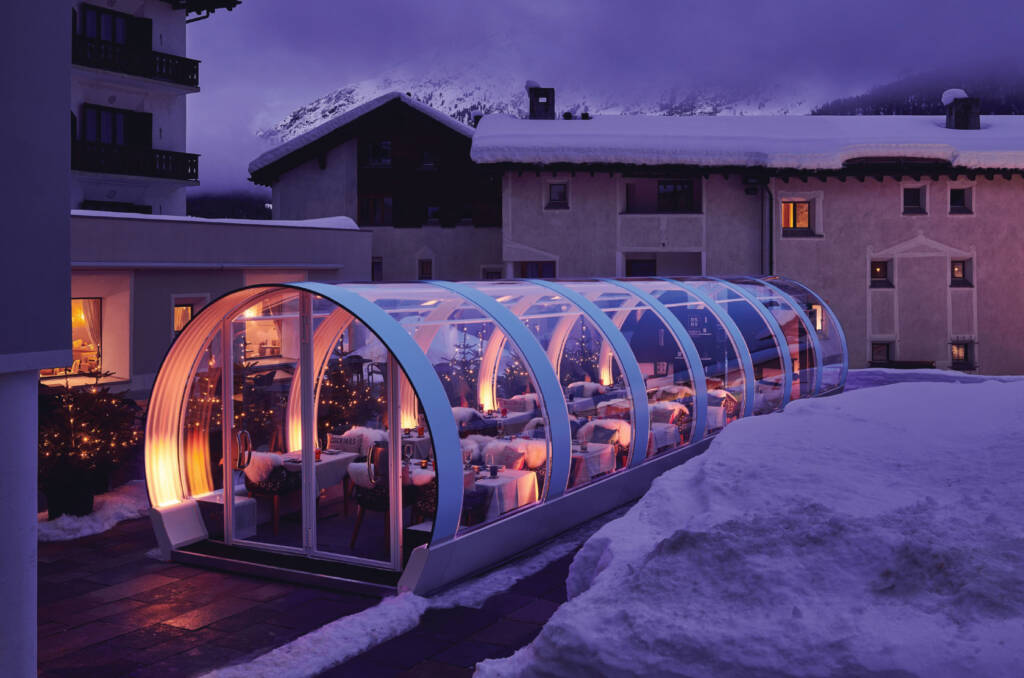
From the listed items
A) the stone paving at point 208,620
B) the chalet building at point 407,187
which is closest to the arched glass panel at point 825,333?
the stone paving at point 208,620

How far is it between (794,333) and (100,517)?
10.7 metres

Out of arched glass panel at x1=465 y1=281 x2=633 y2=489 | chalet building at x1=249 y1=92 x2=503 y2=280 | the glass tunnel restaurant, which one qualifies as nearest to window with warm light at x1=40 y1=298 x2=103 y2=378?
the glass tunnel restaurant

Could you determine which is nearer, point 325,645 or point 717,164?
point 325,645

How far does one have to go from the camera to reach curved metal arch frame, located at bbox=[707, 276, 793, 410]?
15.5m

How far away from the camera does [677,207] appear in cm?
2628

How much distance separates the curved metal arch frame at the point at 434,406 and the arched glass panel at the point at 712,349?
18.4ft

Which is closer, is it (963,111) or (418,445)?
(418,445)

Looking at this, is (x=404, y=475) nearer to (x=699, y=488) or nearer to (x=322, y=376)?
(x=322, y=376)

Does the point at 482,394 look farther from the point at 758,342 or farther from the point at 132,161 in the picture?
the point at 132,161

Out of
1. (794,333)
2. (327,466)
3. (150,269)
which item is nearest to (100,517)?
(327,466)

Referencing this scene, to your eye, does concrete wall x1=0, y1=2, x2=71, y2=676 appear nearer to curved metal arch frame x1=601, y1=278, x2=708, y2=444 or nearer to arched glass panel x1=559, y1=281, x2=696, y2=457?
arched glass panel x1=559, y1=281, x2=696, y2=457

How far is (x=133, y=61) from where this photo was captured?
1057 inches

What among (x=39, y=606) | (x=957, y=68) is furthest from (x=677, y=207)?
(x=957, y=68)

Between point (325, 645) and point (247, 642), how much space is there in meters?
0.61
